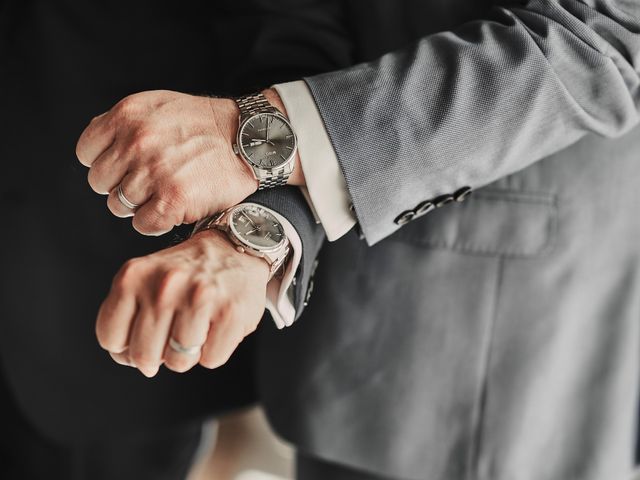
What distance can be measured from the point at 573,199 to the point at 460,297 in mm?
149

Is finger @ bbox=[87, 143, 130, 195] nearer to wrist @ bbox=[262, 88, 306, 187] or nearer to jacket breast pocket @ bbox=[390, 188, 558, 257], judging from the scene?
wrist @ bbox=[262, 88, 306, 187]

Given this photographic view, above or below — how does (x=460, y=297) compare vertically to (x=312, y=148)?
below

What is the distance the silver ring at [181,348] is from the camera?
0.42m

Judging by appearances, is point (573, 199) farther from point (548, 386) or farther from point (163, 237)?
point (163, 237)

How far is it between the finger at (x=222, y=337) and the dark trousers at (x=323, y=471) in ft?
1.38

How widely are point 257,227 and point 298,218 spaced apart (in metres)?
0.06

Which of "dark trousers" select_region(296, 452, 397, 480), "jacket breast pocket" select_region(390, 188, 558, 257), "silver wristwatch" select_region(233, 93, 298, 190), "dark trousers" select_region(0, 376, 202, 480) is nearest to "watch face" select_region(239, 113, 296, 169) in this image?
"silver wristwatch" select_region(233, 93, 298, 190)

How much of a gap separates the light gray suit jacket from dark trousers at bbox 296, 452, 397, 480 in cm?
4

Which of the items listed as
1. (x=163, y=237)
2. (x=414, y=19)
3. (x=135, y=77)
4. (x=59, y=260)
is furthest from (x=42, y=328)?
(x=414, y=19)

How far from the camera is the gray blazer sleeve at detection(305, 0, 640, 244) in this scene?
1.71 ft

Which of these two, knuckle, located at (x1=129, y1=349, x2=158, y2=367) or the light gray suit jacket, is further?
the light gray suit jacket

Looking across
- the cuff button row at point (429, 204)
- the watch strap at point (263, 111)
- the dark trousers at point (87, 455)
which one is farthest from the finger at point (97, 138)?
the dark trousers at point (87, 455)

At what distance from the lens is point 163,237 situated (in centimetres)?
52

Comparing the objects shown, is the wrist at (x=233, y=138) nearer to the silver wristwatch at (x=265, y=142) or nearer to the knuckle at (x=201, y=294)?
the silver wristwatch at (x=265, y=142)
